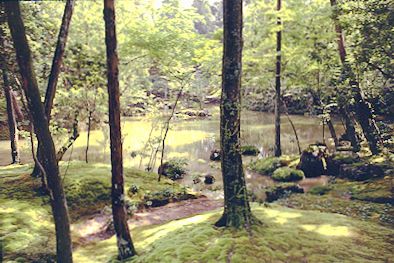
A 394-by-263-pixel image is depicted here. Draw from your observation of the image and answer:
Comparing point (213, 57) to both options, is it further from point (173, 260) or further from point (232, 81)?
point (173, 260)

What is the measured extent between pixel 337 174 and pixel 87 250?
14.4m

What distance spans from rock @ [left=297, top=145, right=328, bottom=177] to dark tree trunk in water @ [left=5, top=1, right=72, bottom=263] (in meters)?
15.8

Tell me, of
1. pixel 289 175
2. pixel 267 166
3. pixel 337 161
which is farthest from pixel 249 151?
pixel 337 161

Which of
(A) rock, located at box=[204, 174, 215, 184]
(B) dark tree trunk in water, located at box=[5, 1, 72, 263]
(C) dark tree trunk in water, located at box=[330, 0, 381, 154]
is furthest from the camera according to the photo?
(A) rock, located at box=[204, 174, 215, 184]

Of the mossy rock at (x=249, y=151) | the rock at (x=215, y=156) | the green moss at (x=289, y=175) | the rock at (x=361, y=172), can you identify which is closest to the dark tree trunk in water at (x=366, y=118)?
the rock at (x=361, y=172)

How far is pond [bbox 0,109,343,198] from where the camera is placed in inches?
832

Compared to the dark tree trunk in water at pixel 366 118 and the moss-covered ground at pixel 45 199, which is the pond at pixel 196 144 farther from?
the dark tree trunk in water at pixel 366 118

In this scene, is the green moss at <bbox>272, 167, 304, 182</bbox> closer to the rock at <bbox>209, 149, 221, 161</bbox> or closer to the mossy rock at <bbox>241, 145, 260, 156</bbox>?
the rock at <bbox>209, 149, 221, 161</bbox>

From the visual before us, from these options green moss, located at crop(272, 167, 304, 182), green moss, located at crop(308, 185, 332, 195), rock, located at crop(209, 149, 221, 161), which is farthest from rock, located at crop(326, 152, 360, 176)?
rock, located at crop(209, 149, 221, 161)

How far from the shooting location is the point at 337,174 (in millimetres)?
19125

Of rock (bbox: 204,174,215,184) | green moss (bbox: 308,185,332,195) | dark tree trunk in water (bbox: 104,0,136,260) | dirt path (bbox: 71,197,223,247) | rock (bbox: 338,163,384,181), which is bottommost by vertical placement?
dirt path (bbox: 71,197,223,247)

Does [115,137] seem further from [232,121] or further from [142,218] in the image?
[142,218]

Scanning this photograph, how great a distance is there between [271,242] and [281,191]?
8.70 m

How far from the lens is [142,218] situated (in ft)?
44.4
